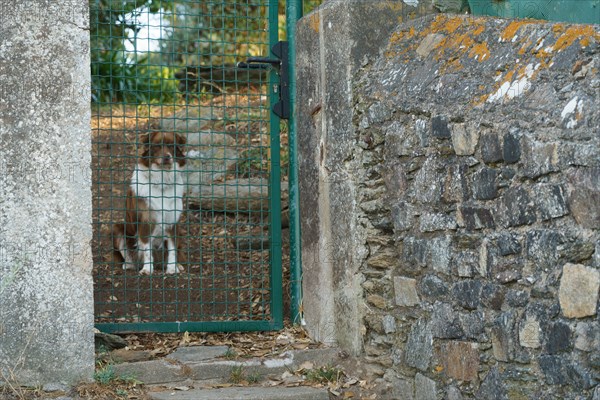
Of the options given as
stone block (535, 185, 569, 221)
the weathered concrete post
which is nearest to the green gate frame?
the weathered concrete post

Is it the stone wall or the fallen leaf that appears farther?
the fallen leaf

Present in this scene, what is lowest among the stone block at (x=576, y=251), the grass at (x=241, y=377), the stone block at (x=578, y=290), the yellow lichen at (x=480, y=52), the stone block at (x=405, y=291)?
the grass at (x=241, y=377)

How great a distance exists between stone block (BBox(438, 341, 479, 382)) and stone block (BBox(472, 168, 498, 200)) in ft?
2.24

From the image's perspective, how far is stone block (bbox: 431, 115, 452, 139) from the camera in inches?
170

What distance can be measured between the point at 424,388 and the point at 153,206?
392cm

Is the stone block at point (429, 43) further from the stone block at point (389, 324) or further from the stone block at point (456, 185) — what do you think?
the stone block at point (389, 324)

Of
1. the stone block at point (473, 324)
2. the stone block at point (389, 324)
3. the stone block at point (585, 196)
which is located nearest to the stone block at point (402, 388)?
the stone block at point (389, 324)

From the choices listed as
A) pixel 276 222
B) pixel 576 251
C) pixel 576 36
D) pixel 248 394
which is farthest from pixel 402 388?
pixel 576 36

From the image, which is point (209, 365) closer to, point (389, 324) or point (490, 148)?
point (389, 324)

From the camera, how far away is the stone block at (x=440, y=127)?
4324mm

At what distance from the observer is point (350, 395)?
16.6 ft

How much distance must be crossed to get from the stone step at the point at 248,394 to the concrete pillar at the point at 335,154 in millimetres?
395

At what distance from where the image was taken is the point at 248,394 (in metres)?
4.98

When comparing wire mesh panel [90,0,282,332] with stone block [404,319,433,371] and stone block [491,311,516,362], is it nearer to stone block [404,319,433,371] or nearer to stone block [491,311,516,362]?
stone block [404,319,433,371]
